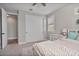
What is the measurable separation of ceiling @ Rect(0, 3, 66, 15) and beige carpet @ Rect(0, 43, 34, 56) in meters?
0.73

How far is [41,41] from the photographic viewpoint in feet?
7.12

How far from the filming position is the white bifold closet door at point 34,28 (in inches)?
86.3

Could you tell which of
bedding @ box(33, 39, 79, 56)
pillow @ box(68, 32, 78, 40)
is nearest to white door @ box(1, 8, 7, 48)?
bedding @ box(33, 39, 79, 56)

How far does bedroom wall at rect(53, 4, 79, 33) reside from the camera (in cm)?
206

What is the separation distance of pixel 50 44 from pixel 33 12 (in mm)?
752

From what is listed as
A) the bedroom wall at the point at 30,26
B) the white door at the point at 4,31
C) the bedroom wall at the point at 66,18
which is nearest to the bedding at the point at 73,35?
the bedroom wall at the point at 66,18

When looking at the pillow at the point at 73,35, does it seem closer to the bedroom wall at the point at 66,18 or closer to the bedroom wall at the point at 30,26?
the bedroom wall at the point at 66,18

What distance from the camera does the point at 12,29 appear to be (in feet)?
7.00

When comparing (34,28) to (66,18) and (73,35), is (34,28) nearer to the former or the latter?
(66,18)

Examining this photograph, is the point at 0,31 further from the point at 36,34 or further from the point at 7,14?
the point at 36,34

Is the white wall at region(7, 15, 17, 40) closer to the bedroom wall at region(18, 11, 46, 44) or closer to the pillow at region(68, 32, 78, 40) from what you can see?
the bedroom wall at region(18, 11, 46, 44)

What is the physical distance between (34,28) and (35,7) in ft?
1.48

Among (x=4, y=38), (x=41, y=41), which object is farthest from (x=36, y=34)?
(x=4, y=38)

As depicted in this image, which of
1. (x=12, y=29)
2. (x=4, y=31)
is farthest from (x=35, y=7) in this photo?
(x=4, y=31)
